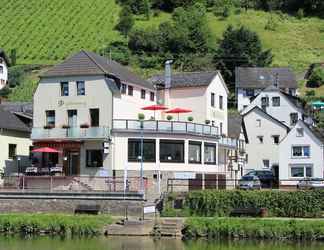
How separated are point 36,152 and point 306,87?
6985 cm

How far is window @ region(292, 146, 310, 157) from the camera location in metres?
69.6

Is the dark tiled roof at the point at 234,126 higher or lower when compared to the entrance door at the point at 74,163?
higher

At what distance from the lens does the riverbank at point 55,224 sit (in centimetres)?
4122

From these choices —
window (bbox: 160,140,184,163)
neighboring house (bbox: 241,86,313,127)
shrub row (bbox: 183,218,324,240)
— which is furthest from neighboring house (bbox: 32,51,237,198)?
neighboring house (bbox: 241,86,313,127)

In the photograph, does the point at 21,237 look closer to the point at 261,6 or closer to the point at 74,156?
the point at 74,156

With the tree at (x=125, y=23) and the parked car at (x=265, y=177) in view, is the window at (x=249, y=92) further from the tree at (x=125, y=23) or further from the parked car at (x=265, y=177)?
the tree at (x=125, y=23)

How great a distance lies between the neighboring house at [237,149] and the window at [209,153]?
8.94 m

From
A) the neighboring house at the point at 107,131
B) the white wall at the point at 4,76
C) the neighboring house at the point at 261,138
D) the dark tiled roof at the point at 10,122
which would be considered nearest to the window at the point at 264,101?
the neighboring house at the point at 261,138

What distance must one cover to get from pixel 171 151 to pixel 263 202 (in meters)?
13.5

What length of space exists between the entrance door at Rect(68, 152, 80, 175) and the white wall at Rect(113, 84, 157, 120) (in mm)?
4321

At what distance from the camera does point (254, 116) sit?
81812 mm

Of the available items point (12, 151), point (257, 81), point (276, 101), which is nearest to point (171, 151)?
point (12, 151)

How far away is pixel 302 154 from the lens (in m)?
69.7

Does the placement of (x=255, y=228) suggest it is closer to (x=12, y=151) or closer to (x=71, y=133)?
(x=71, y=133)
